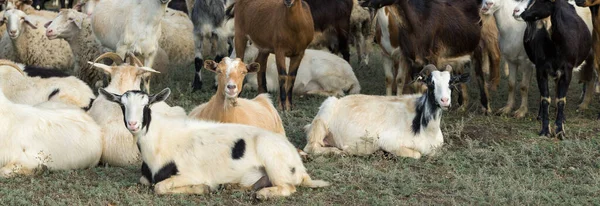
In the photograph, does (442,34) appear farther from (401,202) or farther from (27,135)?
(27,135)

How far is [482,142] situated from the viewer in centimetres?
944

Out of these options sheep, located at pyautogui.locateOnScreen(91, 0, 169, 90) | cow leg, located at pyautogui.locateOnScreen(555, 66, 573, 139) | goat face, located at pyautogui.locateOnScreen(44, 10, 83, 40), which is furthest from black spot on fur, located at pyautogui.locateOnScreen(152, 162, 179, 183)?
goat face, located at pyautogui.locateOnScreen(44, 10, 83, 40)

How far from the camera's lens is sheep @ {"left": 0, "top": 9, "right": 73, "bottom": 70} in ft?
40.7

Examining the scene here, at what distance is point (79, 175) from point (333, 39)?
667cm

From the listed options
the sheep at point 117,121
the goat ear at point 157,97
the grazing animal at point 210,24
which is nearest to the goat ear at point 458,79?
the sheep at point 117,121

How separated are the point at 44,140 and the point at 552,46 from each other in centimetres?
490

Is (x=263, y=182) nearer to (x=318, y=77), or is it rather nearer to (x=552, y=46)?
(x=552, y=46)

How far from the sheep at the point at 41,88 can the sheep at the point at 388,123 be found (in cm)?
219

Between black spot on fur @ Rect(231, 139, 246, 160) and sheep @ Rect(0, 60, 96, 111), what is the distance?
2.47 m

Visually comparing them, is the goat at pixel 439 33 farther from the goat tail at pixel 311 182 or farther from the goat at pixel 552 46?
the goat tail at pixel 311 182

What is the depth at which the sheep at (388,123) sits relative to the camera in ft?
28.3

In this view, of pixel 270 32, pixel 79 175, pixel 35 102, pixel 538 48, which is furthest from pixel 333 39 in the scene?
pixel 79 175

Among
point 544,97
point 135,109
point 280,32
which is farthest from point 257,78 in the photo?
point 135,109

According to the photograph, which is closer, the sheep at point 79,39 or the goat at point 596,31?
the goat at point 596,31
